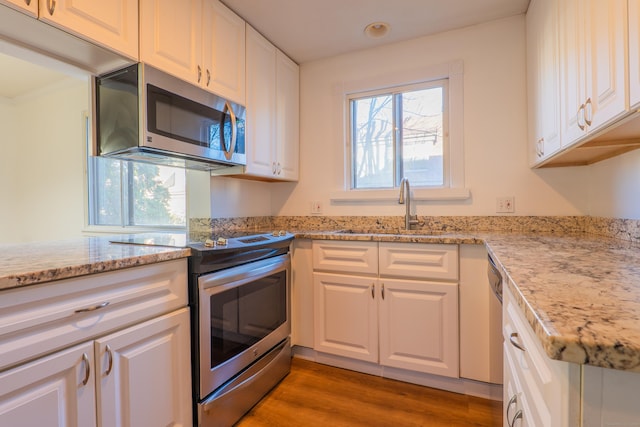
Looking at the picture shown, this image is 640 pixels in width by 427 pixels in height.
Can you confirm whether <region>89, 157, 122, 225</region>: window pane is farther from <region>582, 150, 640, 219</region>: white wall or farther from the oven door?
<region>582, 150, 640, 219</region>: white wall

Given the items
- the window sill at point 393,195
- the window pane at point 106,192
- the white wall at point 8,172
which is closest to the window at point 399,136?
the window sill at point 393,195

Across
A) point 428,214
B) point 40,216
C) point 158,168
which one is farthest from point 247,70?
point 40,216

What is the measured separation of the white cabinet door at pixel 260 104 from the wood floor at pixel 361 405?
4.50 ft

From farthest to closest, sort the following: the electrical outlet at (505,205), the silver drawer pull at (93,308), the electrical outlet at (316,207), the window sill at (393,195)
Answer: the electrical outlet at (316,207) < the window sill at (393,195) < the electrical outlet at (505,205) < the silver drawer pull at (93,308)

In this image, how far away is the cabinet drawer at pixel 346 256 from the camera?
6.30 ft

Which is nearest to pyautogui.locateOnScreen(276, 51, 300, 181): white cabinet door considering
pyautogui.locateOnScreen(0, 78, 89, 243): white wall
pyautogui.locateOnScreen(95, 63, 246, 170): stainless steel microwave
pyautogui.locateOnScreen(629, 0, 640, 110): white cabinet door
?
pyautogui.locateOnScreen(95, 63, 246, 170): stainless steel microwave

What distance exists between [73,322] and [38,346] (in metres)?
0.10

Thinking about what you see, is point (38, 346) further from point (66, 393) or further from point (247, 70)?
point (247, 70)

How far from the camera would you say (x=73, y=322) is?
0.95 m

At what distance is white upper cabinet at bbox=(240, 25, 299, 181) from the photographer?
2086 mm

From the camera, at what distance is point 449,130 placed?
222cm

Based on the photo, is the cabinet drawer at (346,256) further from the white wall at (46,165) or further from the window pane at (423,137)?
the white wall at (46,165)

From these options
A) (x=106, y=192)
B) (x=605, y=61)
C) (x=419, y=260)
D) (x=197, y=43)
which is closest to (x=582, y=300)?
(x=605, y=61)

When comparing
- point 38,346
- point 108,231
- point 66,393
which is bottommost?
point 66,393
